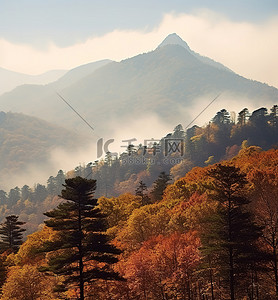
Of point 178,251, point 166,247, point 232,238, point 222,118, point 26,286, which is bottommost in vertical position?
point 26,286

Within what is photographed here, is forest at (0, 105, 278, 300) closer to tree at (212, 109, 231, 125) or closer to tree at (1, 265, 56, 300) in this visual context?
tree at (1, 265, 56, 300)

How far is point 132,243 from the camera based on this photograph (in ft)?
177

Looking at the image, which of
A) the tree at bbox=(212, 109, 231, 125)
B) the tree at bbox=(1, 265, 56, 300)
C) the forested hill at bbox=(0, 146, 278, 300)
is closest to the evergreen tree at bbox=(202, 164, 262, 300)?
the forested hill at bbox=(0, 146, 278, 300)

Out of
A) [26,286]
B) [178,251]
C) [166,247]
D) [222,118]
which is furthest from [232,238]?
[222,118]

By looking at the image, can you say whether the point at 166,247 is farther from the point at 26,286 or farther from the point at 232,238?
the point at 26,286

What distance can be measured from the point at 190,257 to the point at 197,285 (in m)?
5.14

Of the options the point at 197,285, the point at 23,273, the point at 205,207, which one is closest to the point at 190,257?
the point at 197,285

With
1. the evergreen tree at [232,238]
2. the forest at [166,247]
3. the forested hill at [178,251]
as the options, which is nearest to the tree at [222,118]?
the forest at [166,247]

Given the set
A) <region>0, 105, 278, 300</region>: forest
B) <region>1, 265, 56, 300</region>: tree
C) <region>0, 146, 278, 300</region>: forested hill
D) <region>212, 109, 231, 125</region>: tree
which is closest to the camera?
<region>0, 105, 278, 300</region>: forest

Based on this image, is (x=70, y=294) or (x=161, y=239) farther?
(x=161, y=239)

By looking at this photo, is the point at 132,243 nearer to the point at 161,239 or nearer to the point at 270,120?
the point at 161,239

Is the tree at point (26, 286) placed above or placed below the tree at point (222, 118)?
below

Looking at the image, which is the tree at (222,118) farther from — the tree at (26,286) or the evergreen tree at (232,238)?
the evergreen tree at (232,238)

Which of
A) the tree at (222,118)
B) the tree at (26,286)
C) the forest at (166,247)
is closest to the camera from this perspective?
the forest at (166,247)
